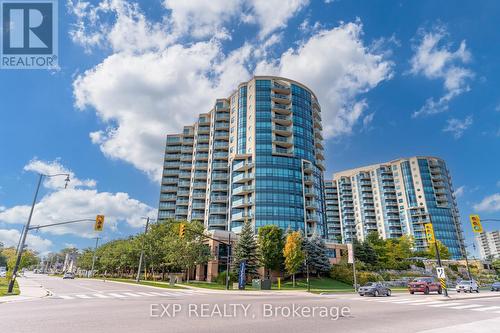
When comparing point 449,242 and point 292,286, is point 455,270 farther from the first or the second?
point 292,286

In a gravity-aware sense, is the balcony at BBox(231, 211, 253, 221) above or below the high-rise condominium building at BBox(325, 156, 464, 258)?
below

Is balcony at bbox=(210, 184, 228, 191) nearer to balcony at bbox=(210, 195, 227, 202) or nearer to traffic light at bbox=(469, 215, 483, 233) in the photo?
balcony at bbox=(210, 195, 227, 202)

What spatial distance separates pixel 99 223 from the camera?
26.8 meters

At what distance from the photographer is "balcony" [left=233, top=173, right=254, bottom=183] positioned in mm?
68812

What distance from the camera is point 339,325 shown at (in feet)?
36.1

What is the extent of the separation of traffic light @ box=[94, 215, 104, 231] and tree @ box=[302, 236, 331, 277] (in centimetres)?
2997

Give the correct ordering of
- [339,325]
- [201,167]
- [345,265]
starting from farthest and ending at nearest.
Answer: [201,167] < [345,265] < [339,325]

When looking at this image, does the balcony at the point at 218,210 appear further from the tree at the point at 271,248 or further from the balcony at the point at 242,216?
the tree at the point at 271,248

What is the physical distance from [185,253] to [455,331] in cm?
3859

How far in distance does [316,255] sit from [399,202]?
3513 inches

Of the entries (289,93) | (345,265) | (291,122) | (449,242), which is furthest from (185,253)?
(449,242)

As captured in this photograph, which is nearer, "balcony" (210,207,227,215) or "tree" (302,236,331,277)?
"tree" (302,236,331,277)

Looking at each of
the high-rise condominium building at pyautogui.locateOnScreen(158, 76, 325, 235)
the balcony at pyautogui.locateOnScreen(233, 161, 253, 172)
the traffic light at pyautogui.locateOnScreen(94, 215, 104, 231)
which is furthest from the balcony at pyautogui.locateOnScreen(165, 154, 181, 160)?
the traffic light at pyautogui.locateOnScreen(94, 215, 104, 231)

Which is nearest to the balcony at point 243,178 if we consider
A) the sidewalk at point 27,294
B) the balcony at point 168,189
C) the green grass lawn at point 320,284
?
the green grass lawn at point 320,284
